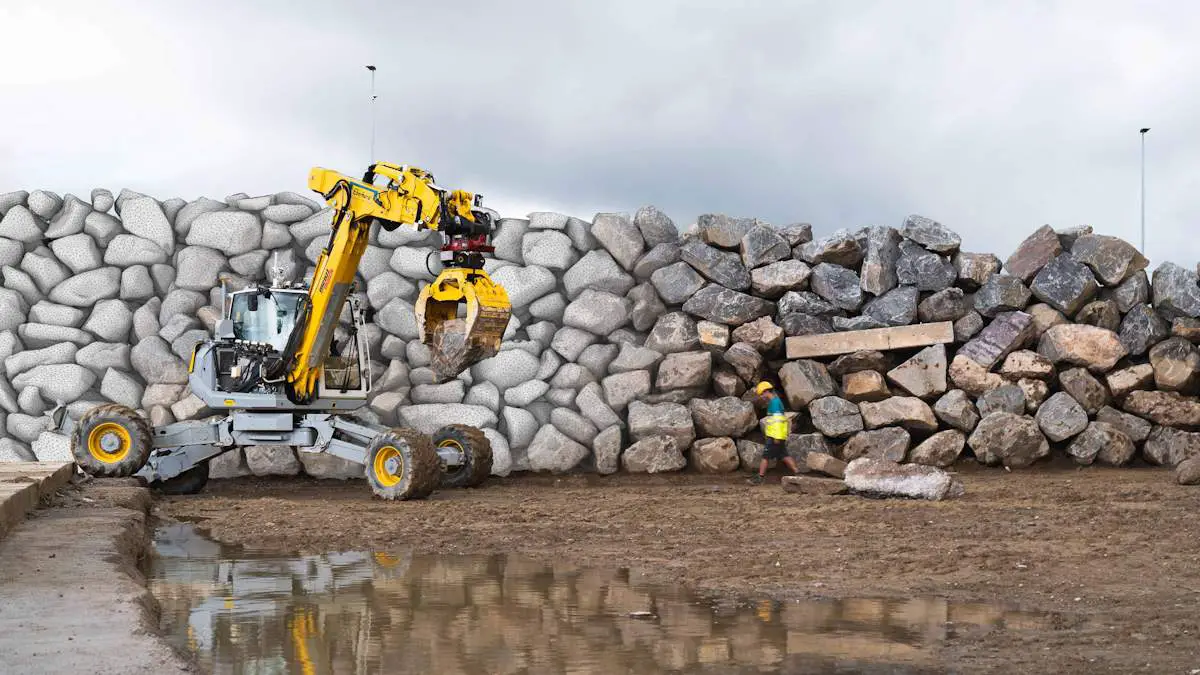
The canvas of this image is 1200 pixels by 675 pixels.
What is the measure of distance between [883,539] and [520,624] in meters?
3.48

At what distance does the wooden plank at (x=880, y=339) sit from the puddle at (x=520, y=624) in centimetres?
757

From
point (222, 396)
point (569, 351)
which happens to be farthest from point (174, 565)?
point (569, 351)

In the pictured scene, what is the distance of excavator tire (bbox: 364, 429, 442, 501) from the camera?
1203 centimetres

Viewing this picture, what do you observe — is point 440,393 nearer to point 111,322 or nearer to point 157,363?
Answer: point 157,363

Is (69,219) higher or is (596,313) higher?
(69,219)

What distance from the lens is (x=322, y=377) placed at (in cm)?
1288

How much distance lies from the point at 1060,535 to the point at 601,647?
177 inches

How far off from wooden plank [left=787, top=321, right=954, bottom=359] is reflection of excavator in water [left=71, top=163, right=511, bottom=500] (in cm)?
424

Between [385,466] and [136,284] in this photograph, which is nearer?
[385,466]

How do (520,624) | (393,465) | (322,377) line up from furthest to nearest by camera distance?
(322,377)
(393,465)
(520,624)

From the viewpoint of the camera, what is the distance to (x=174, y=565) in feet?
27.5

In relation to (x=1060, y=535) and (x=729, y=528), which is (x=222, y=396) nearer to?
(x=729, y=528)

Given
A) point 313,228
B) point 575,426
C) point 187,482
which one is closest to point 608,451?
point 575,426

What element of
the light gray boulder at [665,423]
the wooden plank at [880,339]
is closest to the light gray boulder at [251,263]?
the light gray boulder at [665,423]
